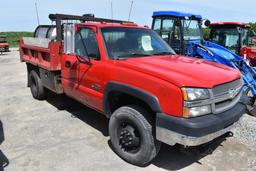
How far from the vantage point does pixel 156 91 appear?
3508mm

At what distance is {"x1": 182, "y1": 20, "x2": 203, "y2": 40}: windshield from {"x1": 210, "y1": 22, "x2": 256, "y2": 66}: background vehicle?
2.12 m

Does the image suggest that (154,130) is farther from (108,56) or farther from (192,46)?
(192,46)

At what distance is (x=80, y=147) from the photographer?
4605 mm

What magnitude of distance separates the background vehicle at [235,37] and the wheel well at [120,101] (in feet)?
26.0

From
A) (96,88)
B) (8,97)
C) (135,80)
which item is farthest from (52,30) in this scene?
(135,80)

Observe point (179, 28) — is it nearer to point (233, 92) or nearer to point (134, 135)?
point (233, 92)

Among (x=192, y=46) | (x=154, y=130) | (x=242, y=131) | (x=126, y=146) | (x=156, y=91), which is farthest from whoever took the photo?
(x=192, y=46)

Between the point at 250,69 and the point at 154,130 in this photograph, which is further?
the point at 250,69

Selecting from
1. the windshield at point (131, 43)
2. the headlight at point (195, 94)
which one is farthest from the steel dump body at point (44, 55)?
the headlight at point (195, 94)

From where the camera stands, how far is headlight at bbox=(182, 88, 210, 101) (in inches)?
130

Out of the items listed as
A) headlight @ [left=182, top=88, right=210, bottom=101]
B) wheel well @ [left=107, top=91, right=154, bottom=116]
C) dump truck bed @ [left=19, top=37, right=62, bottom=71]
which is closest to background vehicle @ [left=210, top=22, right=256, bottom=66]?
dump truck bed @ [left=19, top=37, right=62, bottom=71]

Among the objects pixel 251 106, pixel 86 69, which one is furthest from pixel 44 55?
pixel 251 106

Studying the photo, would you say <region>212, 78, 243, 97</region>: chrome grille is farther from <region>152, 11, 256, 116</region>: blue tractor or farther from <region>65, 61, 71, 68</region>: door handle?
<region>152, 11, 256, 116</region>: blue tractor

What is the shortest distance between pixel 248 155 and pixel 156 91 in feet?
6.89
